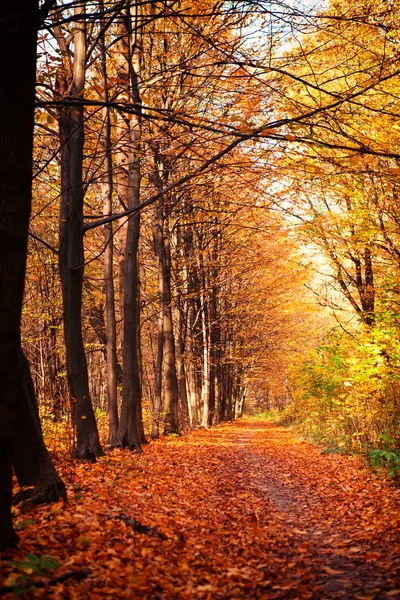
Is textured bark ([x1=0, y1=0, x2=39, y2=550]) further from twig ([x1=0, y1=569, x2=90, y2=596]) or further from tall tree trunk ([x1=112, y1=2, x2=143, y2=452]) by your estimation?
tall tree trunk ([x1=112, y1=2, x2=143, y2=452])

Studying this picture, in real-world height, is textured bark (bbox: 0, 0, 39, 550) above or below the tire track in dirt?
above

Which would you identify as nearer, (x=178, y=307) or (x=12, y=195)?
(x=12, y=195)

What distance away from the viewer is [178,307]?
19.9 metres

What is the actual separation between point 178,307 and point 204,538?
1463 centimetres

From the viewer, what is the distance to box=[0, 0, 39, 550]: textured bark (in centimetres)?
414

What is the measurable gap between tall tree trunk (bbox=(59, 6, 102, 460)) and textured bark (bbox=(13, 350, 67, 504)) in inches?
126

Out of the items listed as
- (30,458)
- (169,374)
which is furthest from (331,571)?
(169,374)

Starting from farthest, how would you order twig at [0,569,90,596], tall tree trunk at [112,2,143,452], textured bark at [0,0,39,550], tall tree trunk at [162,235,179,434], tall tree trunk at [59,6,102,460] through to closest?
tall tree trunk at [162,235,179,434] < tall tree trunk at [112,2,143,452] < tall tree trunk at [59,6,102,460] < textured bark at [0,0,39,550] < twig at [0,569,90,596]

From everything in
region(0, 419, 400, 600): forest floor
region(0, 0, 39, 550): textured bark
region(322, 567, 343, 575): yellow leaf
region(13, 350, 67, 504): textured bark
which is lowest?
region(322, 567, 343, 575): yellow leaf

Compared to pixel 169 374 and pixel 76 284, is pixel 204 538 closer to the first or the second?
pixel 76 284

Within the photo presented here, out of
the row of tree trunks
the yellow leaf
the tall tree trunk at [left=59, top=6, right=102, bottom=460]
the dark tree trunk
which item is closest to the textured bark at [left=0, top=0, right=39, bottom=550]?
the row of tree trunks

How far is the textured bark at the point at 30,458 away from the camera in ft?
17.8

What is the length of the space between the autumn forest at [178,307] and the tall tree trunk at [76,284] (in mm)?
36

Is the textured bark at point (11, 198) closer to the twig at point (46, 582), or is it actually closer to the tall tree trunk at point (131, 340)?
the twig at point (46, 582)
